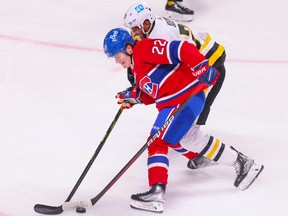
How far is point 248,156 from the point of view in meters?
3.94

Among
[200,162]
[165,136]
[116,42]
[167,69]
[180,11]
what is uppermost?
[116,42]

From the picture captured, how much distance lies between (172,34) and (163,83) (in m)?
0.36

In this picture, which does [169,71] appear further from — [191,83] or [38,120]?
[38,120]

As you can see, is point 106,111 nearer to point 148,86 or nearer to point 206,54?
point 206,54

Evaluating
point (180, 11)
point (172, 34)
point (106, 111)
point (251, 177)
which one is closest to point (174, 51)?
point (172, 34)

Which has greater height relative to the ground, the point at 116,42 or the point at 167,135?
the point at 116,42

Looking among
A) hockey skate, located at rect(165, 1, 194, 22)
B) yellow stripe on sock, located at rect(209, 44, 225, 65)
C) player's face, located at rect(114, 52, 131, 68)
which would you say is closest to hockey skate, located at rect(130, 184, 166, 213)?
player's face, located at rect(114, 52, 131, 68)

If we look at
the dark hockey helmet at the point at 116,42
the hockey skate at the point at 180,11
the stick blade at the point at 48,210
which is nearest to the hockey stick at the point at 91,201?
the stick blade at the point at 48,210

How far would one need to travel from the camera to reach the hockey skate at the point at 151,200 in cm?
333

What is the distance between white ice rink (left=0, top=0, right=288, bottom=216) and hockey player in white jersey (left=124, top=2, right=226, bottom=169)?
0.89ft

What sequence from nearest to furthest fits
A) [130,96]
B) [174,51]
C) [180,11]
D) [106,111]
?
1. [174,51]
2. [130,96]
3. [106,111]
4. [180,11]

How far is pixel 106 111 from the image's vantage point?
4.37 m

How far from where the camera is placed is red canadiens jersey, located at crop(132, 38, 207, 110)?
10.7ft

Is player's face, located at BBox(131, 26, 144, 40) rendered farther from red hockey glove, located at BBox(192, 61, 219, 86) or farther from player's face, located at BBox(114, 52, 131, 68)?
red hockey glove, located at BBox(192, 61, 219, 86)
